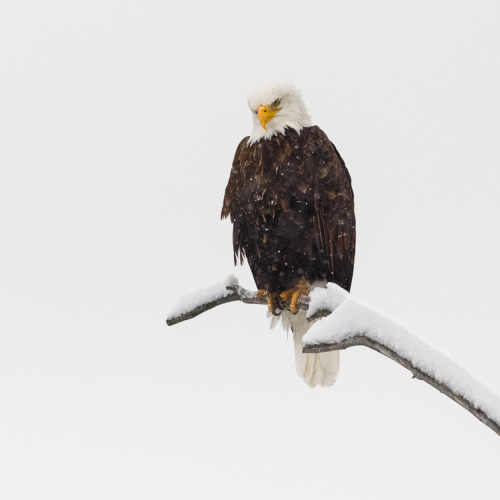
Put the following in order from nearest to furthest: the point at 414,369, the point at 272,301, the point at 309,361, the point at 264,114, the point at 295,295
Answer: the point at 414,369 → the point at 264,114 → the point at 295,295 → the point at 272,301 → the point at 309,361

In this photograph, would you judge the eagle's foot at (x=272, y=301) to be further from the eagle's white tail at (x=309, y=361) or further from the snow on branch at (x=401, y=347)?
the snow on branch at (x=401, y=347)

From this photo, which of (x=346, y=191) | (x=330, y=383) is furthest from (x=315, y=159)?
(x=330, y=383)

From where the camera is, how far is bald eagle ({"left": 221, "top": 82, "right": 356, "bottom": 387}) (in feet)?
9.75

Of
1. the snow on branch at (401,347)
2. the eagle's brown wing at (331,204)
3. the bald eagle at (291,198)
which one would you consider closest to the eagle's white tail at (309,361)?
the bald eagle at (291,198)

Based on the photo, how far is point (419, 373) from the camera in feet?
7.83

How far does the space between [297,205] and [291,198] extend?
0.05 m

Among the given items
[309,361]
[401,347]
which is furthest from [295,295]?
[401,347]

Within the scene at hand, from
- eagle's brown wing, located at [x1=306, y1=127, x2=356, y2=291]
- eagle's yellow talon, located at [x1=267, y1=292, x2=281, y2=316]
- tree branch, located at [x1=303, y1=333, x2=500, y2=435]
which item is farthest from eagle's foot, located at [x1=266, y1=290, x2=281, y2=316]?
tree branch, located at [x1=303, y1=333, x2=500, y2=435]

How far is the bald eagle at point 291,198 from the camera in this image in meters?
2.97

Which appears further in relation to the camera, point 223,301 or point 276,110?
point 223,301

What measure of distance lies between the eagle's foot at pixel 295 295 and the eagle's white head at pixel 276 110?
2.86ft

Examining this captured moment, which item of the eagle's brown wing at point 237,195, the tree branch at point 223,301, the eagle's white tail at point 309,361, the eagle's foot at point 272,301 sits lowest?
the eagle's white tail at point 309,361

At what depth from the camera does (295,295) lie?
123 inches

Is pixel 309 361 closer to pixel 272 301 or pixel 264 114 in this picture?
pixel 272 301
